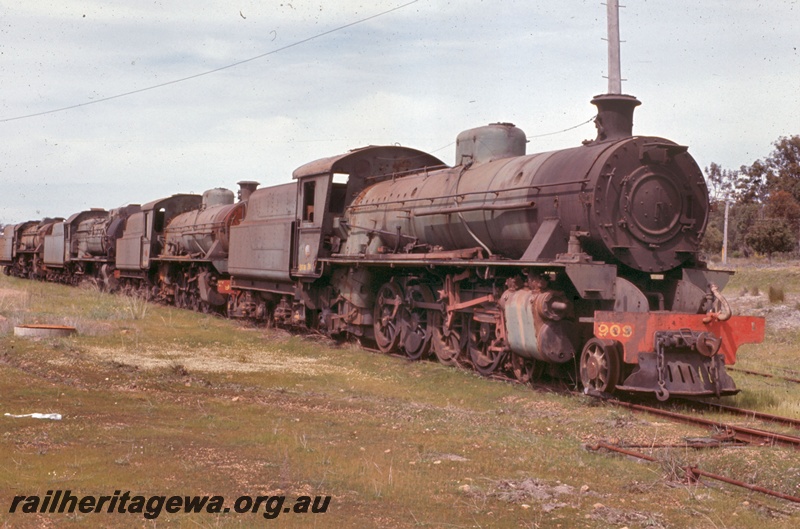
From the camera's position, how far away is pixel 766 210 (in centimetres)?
5962

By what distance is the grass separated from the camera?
242 inches

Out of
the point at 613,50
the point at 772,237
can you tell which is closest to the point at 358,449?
the point at 613,50

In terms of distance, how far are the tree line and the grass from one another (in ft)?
104

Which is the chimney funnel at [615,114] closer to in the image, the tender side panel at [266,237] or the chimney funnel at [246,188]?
the tender side panel at [266,237]

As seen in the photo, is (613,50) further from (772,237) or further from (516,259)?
(772,237)

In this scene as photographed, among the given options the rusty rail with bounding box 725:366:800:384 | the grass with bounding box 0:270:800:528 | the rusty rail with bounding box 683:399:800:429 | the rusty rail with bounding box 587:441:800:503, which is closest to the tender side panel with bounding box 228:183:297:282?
the grass with bounding box 0:270:800:528

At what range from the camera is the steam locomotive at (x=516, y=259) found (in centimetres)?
1100

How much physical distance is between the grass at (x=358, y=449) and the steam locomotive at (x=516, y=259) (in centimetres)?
94

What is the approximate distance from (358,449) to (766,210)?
58368mm

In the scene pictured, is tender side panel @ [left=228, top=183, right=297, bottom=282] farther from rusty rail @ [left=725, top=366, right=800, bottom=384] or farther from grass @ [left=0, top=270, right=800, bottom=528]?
rusty rail @ [left=725, top=366, right=800, bottom=384]

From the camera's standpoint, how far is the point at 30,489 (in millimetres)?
6207

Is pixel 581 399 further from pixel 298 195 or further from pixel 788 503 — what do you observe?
pixel 298 195

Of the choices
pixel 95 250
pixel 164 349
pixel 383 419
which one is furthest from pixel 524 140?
pixel 95 250

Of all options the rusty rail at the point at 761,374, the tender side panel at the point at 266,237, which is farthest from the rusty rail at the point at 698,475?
the tender side panel at the point at 266,237
